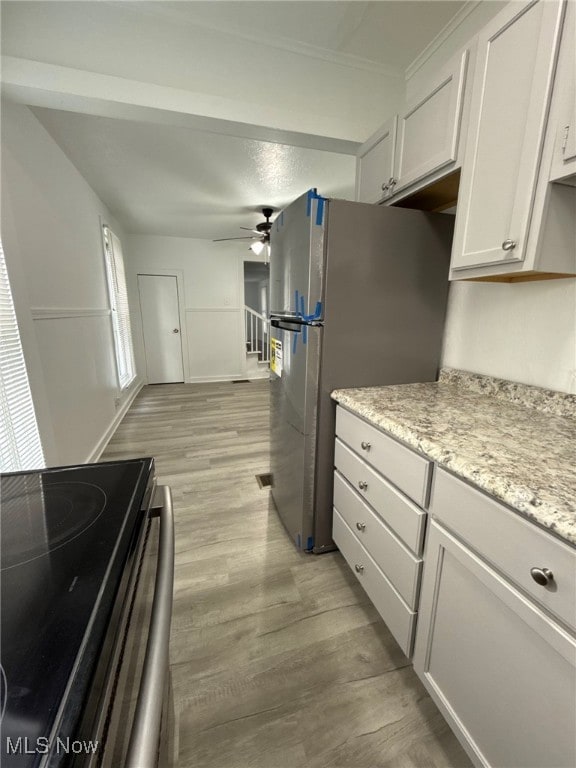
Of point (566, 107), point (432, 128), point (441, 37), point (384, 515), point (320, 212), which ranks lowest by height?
point (384, 515)

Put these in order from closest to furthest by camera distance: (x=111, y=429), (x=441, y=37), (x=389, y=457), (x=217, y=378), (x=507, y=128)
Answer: (x=507, y=128) < (x=389, y=457) < (x=441, y=37) < (x=111, y=429) < (x=217, y=378)

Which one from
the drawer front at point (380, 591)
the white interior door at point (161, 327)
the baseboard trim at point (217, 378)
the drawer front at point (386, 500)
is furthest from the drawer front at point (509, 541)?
the white interior door at point (161, 327)

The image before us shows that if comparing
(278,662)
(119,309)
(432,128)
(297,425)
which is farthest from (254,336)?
(278,662)

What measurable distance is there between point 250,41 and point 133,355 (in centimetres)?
420

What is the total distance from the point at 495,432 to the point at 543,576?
0.46m

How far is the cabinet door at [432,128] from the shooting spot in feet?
3.64

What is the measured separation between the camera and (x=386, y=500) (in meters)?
1.11

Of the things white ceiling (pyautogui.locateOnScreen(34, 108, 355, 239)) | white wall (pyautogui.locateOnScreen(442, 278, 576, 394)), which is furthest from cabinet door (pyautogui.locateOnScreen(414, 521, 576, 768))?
white ceiling (pyautogui.locateOnScreen(34, 108, 355, 239))

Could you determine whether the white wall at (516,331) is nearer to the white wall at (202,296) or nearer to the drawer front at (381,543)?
the drawer front at (381,543)

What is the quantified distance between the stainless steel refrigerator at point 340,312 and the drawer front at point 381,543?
6.8 inches

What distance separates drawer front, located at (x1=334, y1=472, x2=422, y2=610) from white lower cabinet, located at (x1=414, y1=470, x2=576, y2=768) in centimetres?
5

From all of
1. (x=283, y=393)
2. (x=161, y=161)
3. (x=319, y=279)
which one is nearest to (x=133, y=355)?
(x=161, y=161)

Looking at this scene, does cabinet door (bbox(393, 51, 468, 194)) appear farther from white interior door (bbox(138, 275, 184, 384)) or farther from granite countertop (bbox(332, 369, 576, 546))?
white interior door (bbox(138, 275, 184, 384))

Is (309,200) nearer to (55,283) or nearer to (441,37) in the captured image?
(441,37)
